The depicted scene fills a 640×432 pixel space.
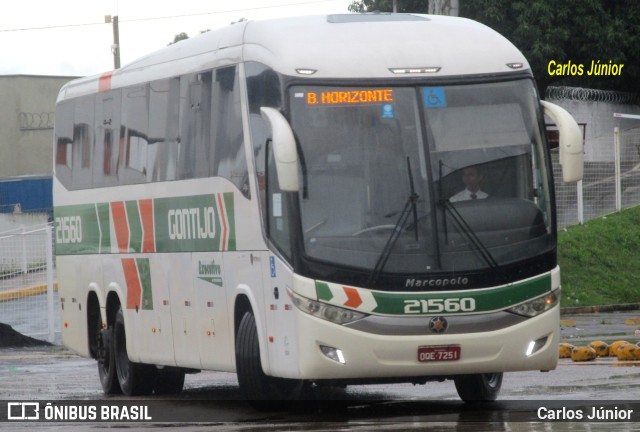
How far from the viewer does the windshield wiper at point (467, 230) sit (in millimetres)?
11867

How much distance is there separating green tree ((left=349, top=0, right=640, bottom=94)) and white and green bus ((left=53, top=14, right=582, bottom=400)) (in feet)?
111

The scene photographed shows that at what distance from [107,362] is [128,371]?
2.22ft

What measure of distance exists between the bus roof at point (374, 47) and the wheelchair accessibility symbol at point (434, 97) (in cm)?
13

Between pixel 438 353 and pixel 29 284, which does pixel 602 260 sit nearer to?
pixel 29 284

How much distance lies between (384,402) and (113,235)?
14.4 feet

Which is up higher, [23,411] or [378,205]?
[378,205]

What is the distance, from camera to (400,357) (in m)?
11.6

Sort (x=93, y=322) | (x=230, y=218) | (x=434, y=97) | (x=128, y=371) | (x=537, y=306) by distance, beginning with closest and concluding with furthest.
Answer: (x=537, y=306)
(x=434, y=97)
(x=230, y=218)
(x=128, y=371)
(x=93, y=322)

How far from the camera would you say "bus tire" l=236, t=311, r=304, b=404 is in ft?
42.3

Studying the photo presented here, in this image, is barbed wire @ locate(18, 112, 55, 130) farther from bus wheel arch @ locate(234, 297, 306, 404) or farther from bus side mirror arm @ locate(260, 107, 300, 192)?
bus side mirror arm @ locate(260, 107, 300, 192)

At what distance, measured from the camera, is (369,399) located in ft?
47.5

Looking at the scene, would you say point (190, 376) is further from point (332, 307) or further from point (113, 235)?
point (332, 307)

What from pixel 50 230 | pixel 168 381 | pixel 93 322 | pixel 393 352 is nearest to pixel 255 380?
pixel 393 352

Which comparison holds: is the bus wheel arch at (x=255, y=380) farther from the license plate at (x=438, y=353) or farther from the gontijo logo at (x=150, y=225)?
the license plate at (x=438, y=353)
